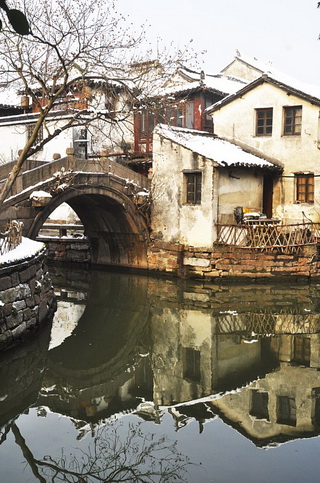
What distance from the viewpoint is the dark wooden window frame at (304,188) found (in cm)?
2140

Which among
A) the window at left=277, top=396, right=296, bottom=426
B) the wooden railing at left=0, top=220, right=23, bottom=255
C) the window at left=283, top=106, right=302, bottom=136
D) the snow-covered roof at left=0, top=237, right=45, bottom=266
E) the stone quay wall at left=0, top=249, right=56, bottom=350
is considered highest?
the window at left=283, top=106, right=302, bottom=136

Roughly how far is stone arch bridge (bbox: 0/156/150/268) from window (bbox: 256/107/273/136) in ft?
17.6

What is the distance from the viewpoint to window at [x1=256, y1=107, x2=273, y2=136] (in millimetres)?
21953

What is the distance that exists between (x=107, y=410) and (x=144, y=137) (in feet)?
63.0

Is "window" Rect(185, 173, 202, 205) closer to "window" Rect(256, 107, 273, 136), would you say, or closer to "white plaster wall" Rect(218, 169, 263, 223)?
"white plaster wall" Rect(218, 169, 263, 223)

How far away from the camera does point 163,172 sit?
20625 millimetres

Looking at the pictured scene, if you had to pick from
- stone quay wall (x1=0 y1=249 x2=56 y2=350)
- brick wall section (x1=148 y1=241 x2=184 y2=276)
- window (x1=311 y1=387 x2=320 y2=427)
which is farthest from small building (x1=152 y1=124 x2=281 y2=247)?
window (x1=311 y1=387 x2=320 y2=427)

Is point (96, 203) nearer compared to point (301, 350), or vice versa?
point (301, 350)

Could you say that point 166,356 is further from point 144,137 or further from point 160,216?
point 144,137

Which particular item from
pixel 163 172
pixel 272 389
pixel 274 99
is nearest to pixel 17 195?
pixel 163 172

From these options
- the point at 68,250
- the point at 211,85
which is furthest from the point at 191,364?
the point at 211,85

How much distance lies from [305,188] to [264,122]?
325 centimetres

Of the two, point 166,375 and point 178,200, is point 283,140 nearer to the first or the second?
point 178,200

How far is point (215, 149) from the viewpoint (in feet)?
67.4
